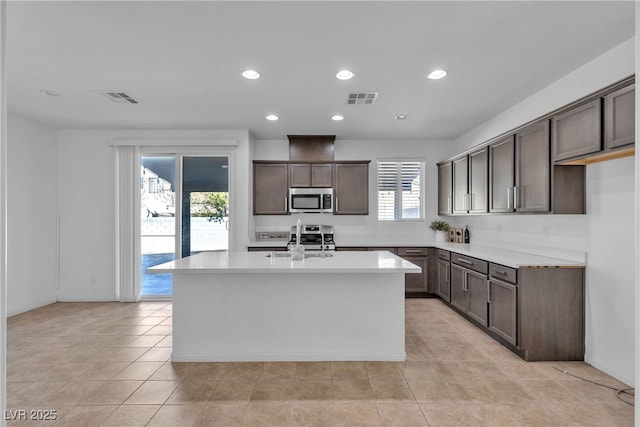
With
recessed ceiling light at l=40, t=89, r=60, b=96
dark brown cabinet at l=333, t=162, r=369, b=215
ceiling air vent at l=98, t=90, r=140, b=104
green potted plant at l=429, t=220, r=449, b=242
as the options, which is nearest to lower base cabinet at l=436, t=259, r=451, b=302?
green potted plant at l=429, t=220, r=449, b=242

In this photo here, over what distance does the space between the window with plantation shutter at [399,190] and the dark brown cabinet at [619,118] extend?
3.52 meters

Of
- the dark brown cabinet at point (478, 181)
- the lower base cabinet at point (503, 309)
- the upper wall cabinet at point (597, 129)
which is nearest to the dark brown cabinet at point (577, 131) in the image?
the upper wall cabinet at point (597, 129)

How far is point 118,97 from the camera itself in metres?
3.81

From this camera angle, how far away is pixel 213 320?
10.4 feet

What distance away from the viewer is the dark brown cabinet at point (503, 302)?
127 inches

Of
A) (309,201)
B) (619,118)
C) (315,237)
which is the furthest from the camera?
(315,237)

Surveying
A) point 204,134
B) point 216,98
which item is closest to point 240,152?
point 204,134

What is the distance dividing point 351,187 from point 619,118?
362 centimetres

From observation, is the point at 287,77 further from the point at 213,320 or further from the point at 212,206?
the point at 212,206

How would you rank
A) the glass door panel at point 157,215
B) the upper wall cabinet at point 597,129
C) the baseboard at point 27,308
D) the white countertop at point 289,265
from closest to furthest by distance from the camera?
the upper wall cabinet at point 597,129 < the white countertop at point 289,265 < the baseboard at point 27,308 < the glass door panel at point 157,215

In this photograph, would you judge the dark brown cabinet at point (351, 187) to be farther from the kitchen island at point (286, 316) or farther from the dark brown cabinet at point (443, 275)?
the kitchen island at point (286, 316)

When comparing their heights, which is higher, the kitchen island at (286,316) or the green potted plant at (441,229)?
the green potted plant at (441,229)

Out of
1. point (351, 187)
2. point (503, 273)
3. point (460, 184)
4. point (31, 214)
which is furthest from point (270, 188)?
point (503, 273)

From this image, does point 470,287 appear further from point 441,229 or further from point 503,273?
point 441,229
